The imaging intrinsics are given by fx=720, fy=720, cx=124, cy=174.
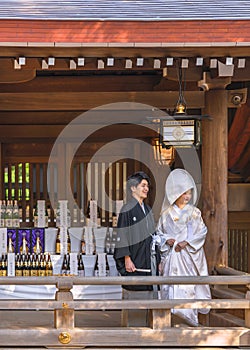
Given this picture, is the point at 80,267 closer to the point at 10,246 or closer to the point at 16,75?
the point at 10,246

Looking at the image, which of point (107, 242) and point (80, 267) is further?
point (107, 242)

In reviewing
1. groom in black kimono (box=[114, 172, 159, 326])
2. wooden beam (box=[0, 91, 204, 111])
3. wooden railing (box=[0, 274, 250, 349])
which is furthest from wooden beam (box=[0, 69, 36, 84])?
wooden railing (box=[0, 274, 250, 349])

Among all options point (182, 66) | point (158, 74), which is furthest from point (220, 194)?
point (158, 74)

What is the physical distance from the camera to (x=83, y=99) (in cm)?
859

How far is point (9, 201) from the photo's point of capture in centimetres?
984

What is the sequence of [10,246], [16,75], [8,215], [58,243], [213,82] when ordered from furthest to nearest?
1. [8,215]
2. [58,243]
3. [10,246]
4. [213,82]
5. [16,75]

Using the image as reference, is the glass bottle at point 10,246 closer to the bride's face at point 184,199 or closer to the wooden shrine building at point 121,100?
the wooden shrine building at point 121,100

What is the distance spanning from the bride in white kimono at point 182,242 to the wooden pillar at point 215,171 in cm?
29

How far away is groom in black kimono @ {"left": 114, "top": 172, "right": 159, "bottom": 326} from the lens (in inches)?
257

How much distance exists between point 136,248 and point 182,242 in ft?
1.88

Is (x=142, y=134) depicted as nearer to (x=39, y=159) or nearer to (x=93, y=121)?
(x=93, y=121)

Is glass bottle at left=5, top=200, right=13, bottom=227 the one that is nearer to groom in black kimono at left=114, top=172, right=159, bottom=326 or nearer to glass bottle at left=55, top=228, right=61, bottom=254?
glass bottle at left=55, top=228, right=61, bottom=254

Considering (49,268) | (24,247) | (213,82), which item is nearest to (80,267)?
(49,268)

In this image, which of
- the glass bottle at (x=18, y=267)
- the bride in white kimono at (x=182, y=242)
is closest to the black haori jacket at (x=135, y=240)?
the bride in white kimono at (x=182, y=242)
